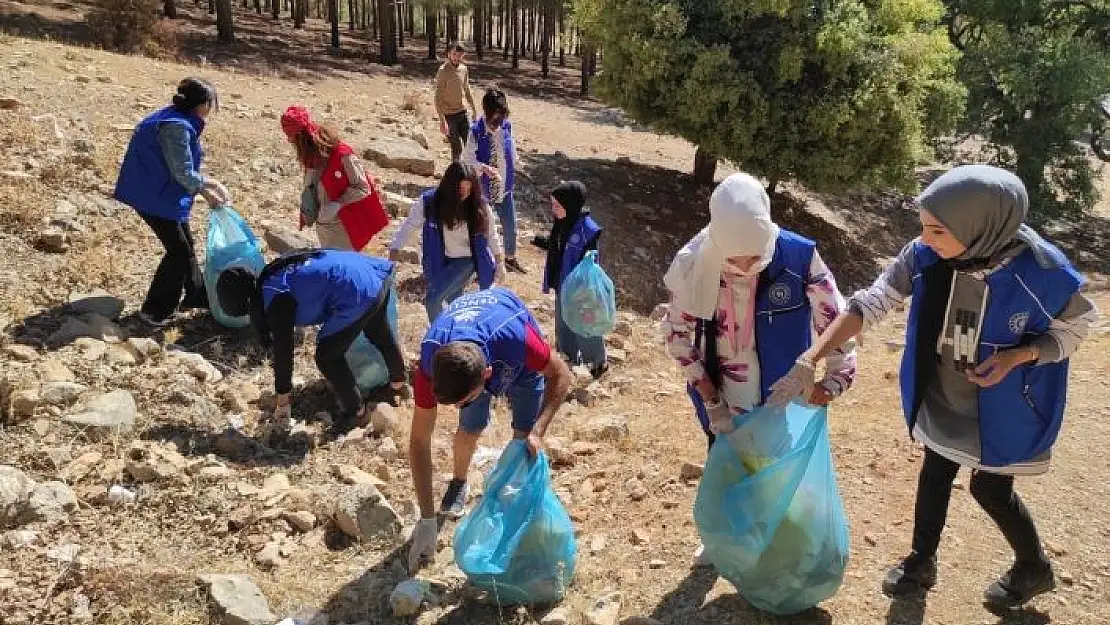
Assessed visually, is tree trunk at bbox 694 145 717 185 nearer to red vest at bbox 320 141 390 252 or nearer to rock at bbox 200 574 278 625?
red vest at bbox 320 141 390 252

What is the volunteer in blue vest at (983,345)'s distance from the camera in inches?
93.9

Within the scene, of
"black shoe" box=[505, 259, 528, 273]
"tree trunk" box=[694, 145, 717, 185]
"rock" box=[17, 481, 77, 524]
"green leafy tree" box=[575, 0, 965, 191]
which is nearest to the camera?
"rock" box=[17, 481, 77, 524]

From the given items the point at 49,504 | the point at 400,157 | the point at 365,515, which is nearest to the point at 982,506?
the point at 365,515

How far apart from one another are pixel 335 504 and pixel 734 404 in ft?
5.60

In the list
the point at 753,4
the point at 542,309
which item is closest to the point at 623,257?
the point at 542,309

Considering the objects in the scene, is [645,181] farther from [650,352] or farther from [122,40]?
[122,40]

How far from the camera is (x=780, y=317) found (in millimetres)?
2818

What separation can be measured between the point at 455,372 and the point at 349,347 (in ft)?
6.19

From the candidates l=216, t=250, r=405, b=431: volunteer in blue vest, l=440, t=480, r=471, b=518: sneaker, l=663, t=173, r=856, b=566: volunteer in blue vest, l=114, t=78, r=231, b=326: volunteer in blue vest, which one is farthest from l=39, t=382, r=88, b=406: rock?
l=663, t=173, r=856, b=566: volunteer in blue vest

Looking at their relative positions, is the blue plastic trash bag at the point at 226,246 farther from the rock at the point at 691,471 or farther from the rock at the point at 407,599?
the rock at the point at 691,471

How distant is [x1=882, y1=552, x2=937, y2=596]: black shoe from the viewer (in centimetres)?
295

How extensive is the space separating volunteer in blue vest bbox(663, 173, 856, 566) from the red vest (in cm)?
258

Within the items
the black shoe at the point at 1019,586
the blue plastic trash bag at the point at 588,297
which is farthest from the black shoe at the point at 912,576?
the blue plastic trash bag at the point at 588,297

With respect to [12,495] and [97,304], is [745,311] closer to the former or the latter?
[12,495]
